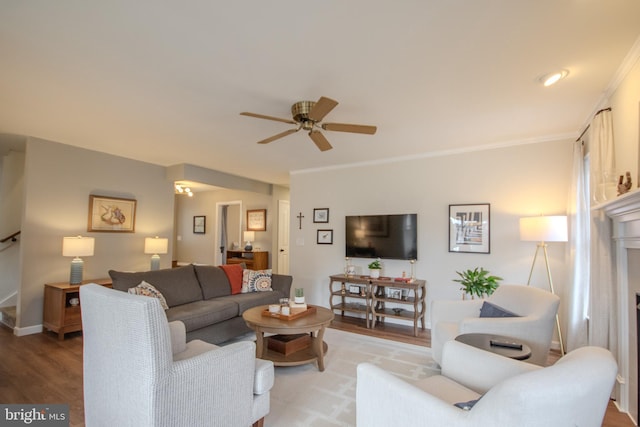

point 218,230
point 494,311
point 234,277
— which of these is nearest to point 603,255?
point 494,311

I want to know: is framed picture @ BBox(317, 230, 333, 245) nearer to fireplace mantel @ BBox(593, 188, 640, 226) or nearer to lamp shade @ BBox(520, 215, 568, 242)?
lamp shade @ BBox(520, 215, 568, 242)

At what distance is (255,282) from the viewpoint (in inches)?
176

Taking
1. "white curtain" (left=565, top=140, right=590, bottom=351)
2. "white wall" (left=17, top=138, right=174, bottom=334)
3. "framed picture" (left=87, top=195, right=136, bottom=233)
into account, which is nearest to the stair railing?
"white wall" (left=17, top=138, right=174, bottom=334)

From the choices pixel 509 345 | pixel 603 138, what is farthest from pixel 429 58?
pixel 509 345

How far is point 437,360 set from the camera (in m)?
2.86

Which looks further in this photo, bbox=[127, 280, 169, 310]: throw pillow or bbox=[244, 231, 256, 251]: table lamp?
bbox=[244, 231, 256, 251]: table lamp

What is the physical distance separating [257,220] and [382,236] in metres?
3.78

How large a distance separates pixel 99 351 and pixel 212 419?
2.39 feet

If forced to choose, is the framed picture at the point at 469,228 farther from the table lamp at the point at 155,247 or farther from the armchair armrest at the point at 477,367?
the table lamp at the point at 155,247

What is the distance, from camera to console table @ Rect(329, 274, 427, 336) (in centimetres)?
415

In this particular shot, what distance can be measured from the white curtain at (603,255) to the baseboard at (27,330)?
5.89m

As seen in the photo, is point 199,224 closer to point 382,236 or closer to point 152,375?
point 382,236

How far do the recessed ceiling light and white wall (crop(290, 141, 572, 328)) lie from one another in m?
1.67

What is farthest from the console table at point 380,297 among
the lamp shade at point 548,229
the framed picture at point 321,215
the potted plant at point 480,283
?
the lamp shade at point 548,229
